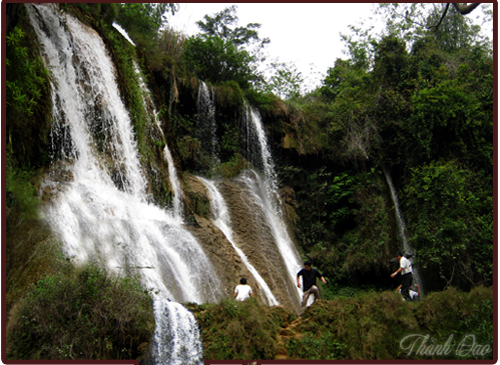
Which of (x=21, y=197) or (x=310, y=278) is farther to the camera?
(x=310, y=278)

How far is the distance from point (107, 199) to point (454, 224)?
10694 mm

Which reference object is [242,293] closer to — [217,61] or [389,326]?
[389,326]

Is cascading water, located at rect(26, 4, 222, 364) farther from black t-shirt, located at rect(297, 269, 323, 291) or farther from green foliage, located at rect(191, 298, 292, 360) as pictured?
black t-shirt, located at rect(297, 269, 323, 291)

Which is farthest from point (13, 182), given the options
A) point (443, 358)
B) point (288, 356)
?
point (443, 358)

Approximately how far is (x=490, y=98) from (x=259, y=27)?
41.7 feet

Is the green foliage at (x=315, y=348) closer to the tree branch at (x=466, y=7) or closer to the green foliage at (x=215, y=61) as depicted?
the tree branch at (x=466, y=7)

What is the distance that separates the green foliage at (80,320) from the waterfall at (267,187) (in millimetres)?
7308

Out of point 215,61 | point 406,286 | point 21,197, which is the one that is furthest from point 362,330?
point 215,61

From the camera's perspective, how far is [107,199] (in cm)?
870

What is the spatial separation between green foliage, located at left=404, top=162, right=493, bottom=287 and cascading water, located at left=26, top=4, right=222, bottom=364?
8.49 metres

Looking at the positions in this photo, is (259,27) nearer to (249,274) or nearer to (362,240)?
(362,240)

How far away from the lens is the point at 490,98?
1591 cm

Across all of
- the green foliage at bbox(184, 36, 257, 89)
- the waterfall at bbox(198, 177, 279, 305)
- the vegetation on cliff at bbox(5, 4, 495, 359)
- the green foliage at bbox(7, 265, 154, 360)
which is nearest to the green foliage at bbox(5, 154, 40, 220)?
the vegetation on cliff at bbox(5, 4, 495, 359)

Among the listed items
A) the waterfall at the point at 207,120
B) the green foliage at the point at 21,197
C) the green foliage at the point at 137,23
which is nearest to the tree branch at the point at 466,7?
the green foliage at the point at 21,197
